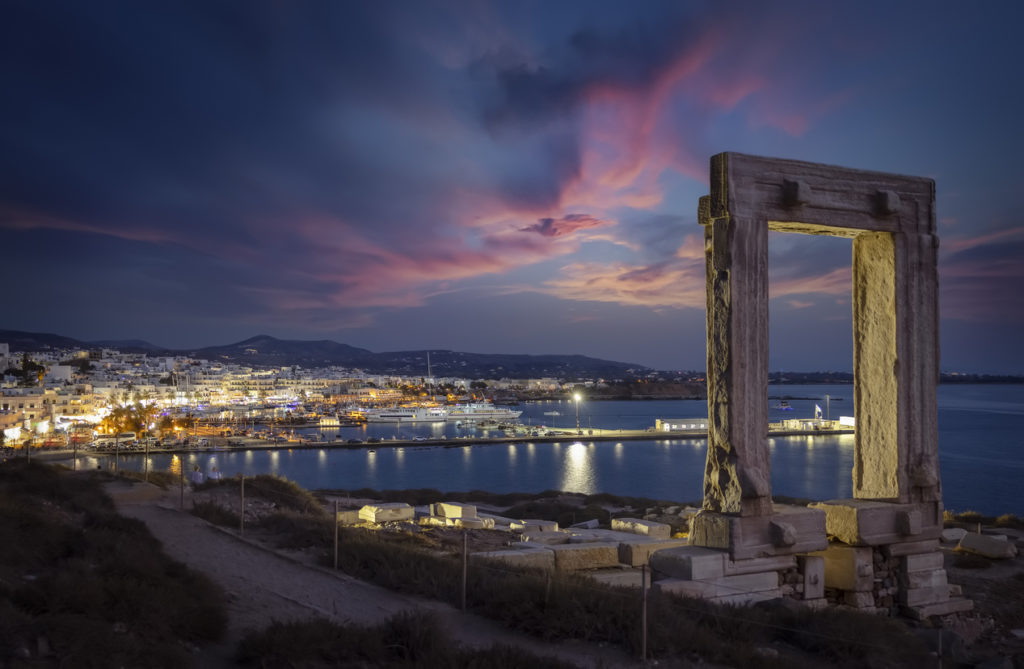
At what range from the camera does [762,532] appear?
7.83 m

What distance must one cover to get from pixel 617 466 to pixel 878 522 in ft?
166

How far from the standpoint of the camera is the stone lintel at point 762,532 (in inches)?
302

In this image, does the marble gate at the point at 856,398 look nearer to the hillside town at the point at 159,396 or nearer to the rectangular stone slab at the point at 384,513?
the rectangular stone slab at the point at 384,513

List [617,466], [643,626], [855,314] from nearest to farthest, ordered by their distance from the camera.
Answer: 1. [643,626]
2. [855,314]
3. [617,466]

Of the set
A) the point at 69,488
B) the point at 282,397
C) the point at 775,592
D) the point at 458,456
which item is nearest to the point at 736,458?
the point at 775,592

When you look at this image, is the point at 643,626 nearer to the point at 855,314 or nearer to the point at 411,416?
the point at 855,314

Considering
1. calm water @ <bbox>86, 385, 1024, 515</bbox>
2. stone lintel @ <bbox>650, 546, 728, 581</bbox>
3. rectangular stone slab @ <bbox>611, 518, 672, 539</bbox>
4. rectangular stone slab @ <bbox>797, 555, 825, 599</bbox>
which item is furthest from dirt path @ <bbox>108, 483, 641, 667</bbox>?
calm water @ <bbox>86, 385, 1024, 515</bbox>

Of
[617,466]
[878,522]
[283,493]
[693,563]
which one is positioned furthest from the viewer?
[617,466]

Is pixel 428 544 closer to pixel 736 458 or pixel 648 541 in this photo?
pixel 648 541

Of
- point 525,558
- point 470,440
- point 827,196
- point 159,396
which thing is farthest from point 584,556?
point 159,396

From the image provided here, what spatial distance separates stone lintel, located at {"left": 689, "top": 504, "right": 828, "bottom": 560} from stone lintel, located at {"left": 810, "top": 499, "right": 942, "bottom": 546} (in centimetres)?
36

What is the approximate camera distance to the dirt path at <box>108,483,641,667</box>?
18.0 ft

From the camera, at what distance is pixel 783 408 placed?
134375mm

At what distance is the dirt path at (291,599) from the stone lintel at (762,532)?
2653 mm
